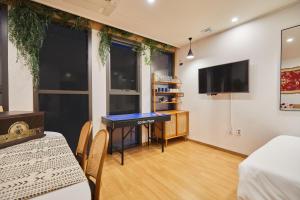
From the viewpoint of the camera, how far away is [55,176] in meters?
0.74

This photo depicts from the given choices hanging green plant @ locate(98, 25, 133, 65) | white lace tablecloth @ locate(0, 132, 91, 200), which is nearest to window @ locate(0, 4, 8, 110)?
hanging green plant @ locate(98, 25, 133, 65)

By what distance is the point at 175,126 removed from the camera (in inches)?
146

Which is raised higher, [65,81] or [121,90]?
[65,81]

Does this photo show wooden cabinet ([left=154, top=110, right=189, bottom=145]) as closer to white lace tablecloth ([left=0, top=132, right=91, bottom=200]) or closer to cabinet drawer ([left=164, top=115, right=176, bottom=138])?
cabinet drawer ([left=164, top=115, right=176, bottom=138])

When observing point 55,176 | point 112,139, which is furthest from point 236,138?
point 55,176

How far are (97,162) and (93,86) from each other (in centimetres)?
213

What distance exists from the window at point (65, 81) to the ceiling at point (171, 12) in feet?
1.79

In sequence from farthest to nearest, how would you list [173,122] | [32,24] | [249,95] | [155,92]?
[155,92], [173,122], [249,95], [32,24]

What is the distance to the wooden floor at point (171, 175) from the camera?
184 cm

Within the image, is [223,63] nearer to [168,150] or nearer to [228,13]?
[228,13]

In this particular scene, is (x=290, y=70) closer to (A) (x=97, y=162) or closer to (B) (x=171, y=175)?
(B) (x=171, y=175)

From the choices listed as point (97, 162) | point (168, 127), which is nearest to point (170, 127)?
point (168, 127)

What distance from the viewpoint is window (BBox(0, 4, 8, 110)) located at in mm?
2123

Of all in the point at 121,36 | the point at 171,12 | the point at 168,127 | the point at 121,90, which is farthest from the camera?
the point at 168,127
